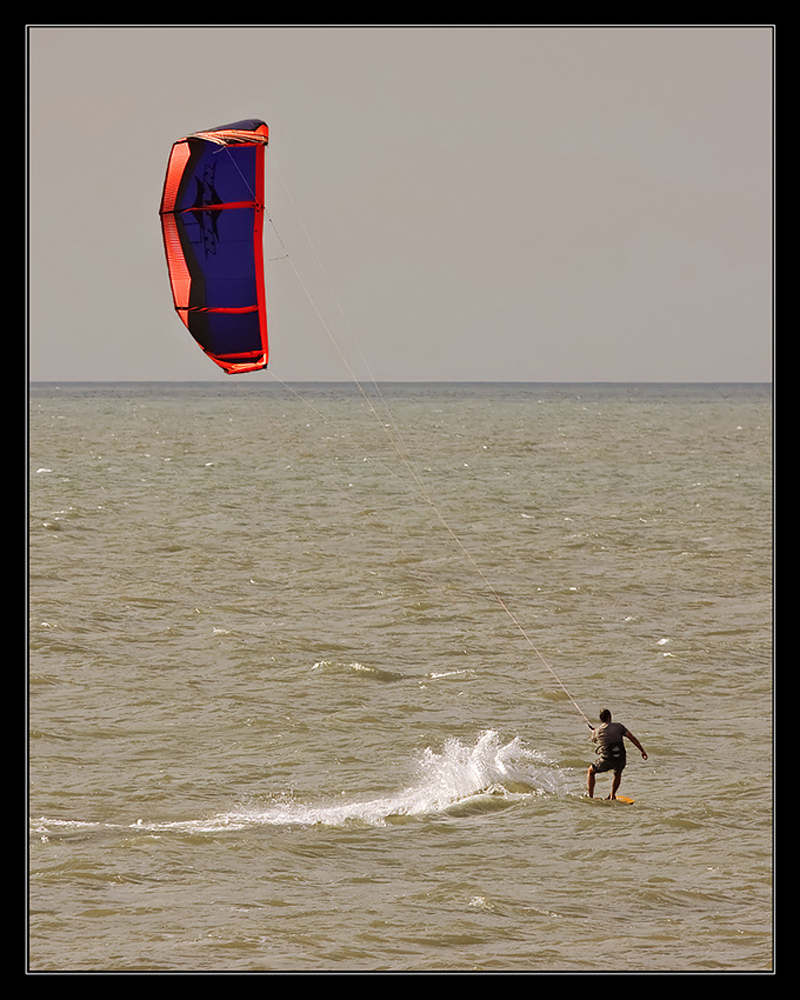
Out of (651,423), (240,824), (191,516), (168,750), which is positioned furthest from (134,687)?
(651,423)

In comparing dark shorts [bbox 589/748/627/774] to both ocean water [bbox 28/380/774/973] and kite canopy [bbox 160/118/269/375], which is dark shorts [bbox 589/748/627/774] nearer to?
ocean water [bbox 28/380/774/973]

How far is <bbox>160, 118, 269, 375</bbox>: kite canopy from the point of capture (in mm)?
18359

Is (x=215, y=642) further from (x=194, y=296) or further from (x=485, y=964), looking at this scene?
(x=485, y=964)

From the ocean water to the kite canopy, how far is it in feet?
17.8

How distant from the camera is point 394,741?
18500 mm

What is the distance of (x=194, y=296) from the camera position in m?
19.0

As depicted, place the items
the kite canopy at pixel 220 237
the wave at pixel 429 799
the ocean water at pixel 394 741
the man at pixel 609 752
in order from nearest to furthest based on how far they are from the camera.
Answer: the ocean water at pixel 394 741 → the wave at pixel 429 799 → the man at pixel 609 752 → the kite canopy at pixel 220 237

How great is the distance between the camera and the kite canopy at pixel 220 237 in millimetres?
18359

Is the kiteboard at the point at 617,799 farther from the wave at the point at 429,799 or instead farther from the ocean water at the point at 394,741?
the wave at the point at 429,799

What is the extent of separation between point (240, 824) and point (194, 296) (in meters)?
7.51

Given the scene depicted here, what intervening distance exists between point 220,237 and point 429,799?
316 inches

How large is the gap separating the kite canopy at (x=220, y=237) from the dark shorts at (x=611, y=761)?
7.24 metres

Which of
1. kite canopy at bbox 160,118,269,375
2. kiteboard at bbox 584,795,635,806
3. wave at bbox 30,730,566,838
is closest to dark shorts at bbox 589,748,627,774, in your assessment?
kiteboard at bbox 584,795,635,806

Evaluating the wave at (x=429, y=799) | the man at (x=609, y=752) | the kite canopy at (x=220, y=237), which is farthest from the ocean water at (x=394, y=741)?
the kite canopy at (x=220, y=237)
